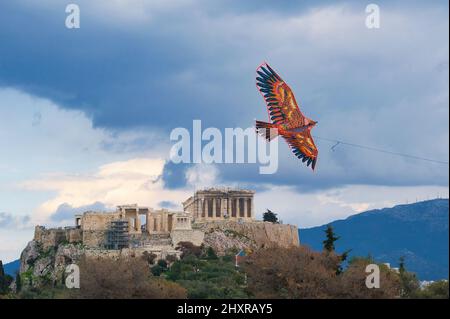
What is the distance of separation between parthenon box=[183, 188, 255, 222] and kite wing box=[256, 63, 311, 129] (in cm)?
3787

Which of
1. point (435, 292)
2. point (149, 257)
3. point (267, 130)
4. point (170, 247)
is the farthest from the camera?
point (170, 247)

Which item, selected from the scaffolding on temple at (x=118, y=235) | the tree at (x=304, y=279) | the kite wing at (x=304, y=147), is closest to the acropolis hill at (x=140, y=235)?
the scaffolding on temple at (x=118, y=235)

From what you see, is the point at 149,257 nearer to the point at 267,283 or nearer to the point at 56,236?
the point at 56,236

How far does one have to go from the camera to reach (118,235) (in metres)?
131

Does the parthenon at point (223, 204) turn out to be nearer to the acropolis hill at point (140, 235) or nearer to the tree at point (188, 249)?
the acropolis hill at point (140, 235)

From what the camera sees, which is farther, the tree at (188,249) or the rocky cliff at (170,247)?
the rocky cliff at (170,247)

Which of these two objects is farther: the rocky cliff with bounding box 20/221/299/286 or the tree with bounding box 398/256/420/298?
the rocky cliff with bounding box 20/221/299/286

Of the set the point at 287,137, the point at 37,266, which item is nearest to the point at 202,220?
the point at 37,266

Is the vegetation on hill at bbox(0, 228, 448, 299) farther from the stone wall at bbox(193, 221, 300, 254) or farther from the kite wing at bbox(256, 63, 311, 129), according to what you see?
the stone wall at bbox(193, 221, 300, 254)

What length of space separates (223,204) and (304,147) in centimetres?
3566

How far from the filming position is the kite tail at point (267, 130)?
10638cm

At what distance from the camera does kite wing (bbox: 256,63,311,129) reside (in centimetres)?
10744

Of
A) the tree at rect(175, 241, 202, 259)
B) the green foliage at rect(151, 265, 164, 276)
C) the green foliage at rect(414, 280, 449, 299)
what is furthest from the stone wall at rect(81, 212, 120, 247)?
the green foliage at rect(414, 280, 449, 299)

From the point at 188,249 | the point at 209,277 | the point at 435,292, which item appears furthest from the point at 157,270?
the point at 435,292
